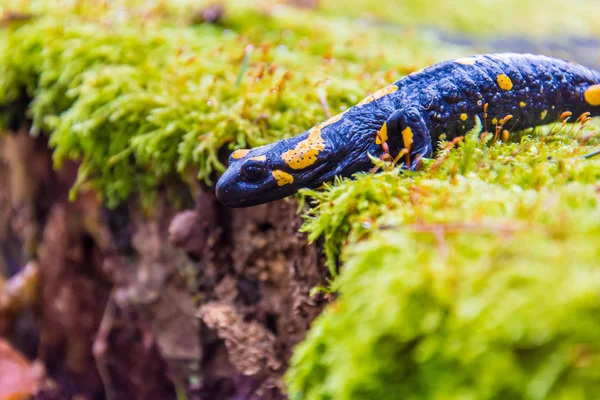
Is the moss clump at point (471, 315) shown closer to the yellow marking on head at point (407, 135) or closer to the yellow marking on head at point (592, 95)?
the yellow marking on head at point (407, 135)

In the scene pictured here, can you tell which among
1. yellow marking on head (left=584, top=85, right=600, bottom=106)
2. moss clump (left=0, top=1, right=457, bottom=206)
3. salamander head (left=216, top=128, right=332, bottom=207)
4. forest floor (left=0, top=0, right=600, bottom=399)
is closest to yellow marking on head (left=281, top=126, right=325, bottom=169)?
salamander head (left=216, top=128, right=332, bottom=207)

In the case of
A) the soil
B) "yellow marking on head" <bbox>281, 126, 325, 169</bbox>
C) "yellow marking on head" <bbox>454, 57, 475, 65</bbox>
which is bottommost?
the soil

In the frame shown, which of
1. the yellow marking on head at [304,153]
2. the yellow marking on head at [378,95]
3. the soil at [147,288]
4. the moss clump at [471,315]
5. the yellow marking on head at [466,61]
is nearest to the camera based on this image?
the moss clump at [471,315]

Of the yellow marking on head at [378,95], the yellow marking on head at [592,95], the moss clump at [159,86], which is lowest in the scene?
the moss clump at [159,86]

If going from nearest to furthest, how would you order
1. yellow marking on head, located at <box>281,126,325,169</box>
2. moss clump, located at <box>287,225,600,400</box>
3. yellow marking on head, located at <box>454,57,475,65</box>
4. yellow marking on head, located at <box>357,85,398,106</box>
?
moss clump, located at <box>287,225,600,400</box>, yellow marking on head, located at <box>281,126,325,169</box>, yellow marking on head, located at <box>357,85,398,106</box>, yellow marking on head, located at <box>454,57,475,65</box>

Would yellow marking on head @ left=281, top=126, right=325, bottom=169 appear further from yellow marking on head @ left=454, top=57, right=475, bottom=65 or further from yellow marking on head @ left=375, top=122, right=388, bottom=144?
yellow marking on head @ left=454, top=57, right=475, bottom=65

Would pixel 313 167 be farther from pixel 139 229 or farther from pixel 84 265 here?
pixel 84 265

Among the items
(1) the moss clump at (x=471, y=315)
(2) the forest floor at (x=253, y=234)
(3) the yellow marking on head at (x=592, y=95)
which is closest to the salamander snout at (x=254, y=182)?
(2) the forest floor at (x=253, y=234)
